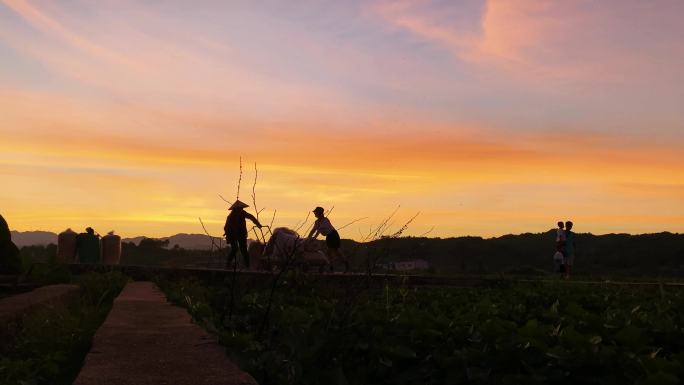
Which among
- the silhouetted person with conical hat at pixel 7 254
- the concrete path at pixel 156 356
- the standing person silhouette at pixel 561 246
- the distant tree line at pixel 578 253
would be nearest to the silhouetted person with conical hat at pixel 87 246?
the silhouetted person with conical hat at pixel 7 254

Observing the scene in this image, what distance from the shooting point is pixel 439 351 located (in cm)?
416

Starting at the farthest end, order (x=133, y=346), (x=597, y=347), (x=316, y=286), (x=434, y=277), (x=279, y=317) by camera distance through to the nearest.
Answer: (x=434, y=277) → (x=316, y=286) → (x=279, y=317) → (x=133, y=346) → (x=597, y=347)

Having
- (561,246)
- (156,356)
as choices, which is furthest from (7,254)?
(561,246)

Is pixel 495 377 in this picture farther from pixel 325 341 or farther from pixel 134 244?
pixel 134 244

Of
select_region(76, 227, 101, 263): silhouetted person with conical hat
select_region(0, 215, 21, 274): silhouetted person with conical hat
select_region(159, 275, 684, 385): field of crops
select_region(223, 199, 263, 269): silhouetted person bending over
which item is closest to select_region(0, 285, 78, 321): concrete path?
select_region(0, 215, 21, 274): silhouetted person with conical hat

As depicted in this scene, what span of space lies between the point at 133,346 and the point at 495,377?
2.40 metres

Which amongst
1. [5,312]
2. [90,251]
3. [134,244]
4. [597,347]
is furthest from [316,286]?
[134,244]

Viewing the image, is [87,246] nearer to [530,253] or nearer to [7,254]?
[7,254]

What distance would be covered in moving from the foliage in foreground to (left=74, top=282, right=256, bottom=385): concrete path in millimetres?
323

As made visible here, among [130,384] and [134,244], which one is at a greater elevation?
[134,244]

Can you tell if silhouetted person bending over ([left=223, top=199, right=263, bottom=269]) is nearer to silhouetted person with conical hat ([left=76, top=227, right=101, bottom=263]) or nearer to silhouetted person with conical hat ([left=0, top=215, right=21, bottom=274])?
silhouetted person with conical hat ([left=0, top=215, right=21, bottom=274])

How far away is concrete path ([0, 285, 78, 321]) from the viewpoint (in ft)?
26.9

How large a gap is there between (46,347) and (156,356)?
7.27 feet

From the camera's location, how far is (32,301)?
29.8ft
